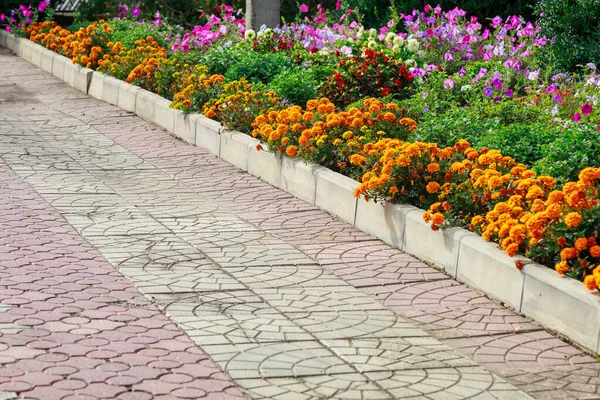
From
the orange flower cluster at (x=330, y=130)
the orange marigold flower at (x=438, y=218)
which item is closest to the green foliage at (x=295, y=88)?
the orange flower cluster at (x=330, y=130)

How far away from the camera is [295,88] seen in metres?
10.1

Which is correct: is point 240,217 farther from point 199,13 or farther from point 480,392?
point 199,13

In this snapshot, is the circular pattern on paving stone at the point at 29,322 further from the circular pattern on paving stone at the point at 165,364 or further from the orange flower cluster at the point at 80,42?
the orange flower cluster at the point at 80,42

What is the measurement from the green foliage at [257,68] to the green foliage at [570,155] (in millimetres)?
4234

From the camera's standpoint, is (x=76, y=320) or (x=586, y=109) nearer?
(x=76, y=320)

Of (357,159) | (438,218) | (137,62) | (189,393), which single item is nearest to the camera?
(189,393)

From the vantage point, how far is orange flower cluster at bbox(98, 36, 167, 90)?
11.9 m

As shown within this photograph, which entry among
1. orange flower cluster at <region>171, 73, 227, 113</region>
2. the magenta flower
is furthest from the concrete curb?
the magenta flower

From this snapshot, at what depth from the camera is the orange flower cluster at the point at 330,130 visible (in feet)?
27.0

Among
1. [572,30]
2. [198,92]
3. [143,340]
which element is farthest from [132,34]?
[143,340]

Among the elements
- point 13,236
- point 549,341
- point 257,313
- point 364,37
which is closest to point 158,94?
point 364,37

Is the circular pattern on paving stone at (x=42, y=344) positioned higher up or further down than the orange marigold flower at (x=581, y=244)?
further down

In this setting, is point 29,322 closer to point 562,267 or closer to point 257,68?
point 562,267

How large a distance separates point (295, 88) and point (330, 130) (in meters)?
1.73
